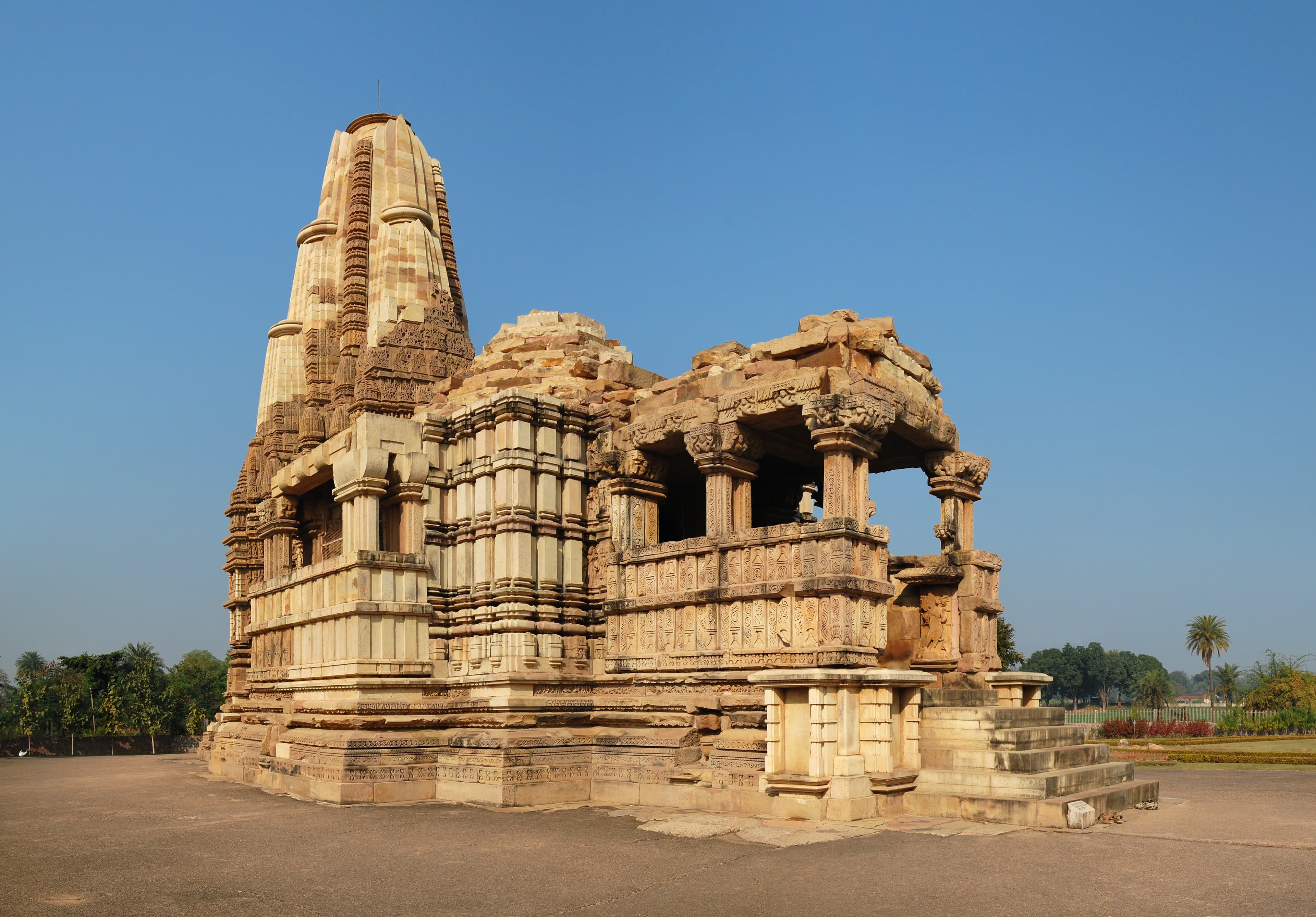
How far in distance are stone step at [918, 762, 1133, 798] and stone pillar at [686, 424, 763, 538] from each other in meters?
4.08

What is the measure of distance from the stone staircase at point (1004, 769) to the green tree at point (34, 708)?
117 feet

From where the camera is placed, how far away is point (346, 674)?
15039 millimetres

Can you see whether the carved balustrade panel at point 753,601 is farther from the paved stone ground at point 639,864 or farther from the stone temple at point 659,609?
the paved stone ground at point 639,864

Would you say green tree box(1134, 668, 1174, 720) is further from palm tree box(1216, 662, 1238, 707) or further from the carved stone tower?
the carved stone tower

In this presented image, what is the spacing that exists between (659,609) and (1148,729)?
2119cm

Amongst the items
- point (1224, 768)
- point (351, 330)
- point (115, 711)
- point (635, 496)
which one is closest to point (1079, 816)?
point (635, 496)

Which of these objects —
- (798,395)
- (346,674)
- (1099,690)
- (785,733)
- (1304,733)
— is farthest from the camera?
(1099,690)

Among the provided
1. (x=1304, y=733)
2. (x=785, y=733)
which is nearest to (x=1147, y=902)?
(x=785, y=733)

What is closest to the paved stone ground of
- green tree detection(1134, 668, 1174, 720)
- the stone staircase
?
the stone staircase

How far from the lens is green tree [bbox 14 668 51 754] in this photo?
3838cm

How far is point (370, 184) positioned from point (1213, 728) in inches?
1204

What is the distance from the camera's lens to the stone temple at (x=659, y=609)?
1235cm

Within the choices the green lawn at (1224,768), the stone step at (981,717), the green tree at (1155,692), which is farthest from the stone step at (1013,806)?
the green tree at (1155,692)

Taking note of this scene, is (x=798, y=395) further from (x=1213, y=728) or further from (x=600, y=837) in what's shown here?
(x=1213, y=728)
